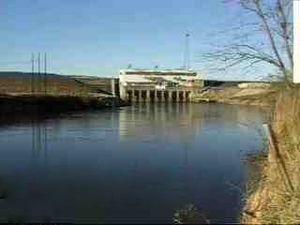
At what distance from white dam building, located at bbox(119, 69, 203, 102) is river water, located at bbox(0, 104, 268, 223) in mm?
91748

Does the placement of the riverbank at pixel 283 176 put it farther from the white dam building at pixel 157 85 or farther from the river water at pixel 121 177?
the white dam building at pixel 157 85

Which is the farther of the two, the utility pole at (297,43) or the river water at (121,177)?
the river water at (121,177)

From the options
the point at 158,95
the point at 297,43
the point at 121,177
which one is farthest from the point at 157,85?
the point at 297,43

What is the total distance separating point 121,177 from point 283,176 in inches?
456

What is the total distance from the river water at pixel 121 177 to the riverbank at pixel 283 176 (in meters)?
2.89

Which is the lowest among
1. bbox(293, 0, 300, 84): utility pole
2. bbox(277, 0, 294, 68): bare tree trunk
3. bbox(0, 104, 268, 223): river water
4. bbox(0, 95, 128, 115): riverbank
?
bbox(0, 104, 268, 223): river water

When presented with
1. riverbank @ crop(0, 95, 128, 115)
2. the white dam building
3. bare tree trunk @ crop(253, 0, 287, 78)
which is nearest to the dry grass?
the white dam building

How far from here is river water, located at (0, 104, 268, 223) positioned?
586 inches

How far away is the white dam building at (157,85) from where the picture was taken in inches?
5103

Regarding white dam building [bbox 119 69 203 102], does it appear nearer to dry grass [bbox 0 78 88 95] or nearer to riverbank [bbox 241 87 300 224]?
dry grass [bbox 0 78 88 95]

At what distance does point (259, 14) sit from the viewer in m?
13.6

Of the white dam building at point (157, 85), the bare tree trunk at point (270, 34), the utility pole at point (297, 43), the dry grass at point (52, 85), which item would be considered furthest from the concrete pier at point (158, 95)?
the utility pole at point (297, 43)

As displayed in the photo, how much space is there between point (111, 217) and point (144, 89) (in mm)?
117568

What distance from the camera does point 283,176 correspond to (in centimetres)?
968
